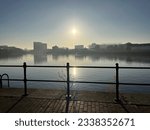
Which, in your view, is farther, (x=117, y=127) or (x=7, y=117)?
(x=7, y=117)

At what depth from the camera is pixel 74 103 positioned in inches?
199

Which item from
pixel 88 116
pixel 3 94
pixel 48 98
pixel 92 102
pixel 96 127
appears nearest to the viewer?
pixel 96 127

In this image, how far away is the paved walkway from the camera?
15.0 ft

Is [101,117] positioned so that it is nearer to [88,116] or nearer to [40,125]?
[88,116]

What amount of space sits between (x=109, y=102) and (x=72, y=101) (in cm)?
105

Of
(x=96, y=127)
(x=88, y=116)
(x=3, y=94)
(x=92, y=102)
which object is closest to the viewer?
(x=96, y=127)

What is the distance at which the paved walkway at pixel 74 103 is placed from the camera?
458 centimetres

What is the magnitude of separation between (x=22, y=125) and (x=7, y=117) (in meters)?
0.61

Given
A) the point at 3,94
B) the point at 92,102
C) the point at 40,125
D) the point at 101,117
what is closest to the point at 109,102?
the point at 92,102

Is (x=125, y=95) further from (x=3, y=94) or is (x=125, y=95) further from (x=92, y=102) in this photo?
(x=3, y=94)

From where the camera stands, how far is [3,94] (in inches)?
245

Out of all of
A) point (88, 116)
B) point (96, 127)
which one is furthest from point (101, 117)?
point (96, 127)

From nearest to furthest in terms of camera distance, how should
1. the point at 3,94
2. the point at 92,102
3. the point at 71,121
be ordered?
the point at 71,121, the point at 92,102, the point at 3,94

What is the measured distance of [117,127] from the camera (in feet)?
11.4
